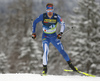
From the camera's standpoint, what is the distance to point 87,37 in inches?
615

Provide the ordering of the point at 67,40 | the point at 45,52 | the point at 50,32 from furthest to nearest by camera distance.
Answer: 1. the point at 67,40
2. the point at 50,32
3. the point at 45,52

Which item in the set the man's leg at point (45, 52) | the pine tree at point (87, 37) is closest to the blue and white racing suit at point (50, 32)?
the man's leg at point (45, 52)

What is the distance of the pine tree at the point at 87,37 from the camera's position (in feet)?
50.2

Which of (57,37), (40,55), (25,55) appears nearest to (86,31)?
(40,55)

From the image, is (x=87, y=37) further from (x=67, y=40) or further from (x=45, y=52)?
(x=45, y=52)

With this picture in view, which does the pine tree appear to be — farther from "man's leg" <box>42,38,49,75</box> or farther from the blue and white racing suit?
"man's leg" <box>42,38,49,75</box>

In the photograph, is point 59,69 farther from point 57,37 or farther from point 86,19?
point 57,37

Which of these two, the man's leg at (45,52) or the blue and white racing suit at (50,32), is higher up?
the blue and white racing suit at (50,32)

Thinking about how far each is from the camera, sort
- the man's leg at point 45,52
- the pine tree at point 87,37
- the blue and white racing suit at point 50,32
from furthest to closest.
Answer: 1. the pine tree at point 87,37
2. the blue and white racing suit at point 50,32
3. the man's leg at point 45,52

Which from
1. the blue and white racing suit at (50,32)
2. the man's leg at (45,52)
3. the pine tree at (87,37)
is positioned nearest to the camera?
the man's leg at (45,52)

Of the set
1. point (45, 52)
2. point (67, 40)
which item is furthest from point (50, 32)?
point (67, 40)

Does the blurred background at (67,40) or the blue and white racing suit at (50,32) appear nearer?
the blue and white racing suit at (50,32)

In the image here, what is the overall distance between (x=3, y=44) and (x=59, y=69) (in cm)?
1316

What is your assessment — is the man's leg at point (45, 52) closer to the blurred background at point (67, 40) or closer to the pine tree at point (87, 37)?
the blurred background at point (67, 40)
